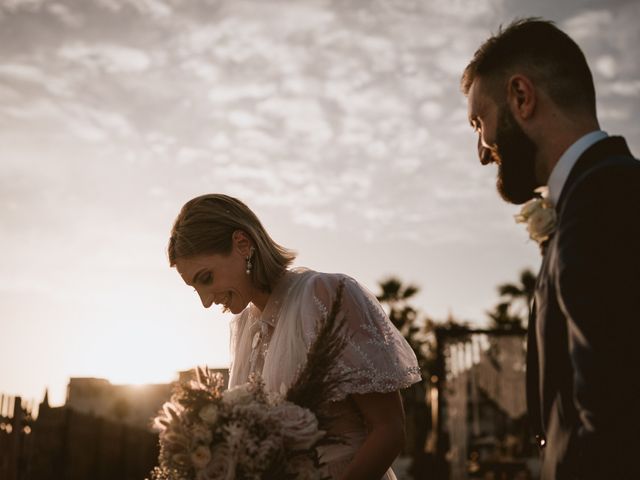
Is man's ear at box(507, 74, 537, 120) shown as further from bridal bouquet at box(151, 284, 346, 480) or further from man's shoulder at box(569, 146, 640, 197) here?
bridal bouquet at box(151, 284, 346, 480)

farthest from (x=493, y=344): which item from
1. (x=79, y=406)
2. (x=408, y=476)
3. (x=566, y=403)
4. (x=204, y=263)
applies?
(x=566, y=403)

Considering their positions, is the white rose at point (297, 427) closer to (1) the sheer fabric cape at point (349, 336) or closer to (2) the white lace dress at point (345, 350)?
(2) the white lace dress at point (345, 350)

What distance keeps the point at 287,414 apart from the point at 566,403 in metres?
0.79

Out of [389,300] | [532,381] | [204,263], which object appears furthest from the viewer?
[389,300]

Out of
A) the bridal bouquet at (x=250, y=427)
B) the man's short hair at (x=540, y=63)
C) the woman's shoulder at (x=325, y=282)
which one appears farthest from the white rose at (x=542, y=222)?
the woman's shoulder at (x=325, y=282)

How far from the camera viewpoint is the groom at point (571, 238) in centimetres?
136

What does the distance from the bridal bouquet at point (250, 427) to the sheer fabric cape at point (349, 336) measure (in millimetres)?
440

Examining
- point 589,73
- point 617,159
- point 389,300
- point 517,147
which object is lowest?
point 617,159

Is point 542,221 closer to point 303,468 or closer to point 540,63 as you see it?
point 540,63

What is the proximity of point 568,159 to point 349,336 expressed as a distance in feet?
3.96

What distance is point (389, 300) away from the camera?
29.7 m

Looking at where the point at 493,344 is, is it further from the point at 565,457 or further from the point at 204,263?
the point at 565,457

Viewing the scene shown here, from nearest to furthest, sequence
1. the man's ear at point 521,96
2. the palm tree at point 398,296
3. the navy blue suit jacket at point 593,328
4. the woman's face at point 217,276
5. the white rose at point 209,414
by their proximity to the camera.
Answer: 1. the navy blue suit jacket at point 593,328
2. the man's ear at point 521,96
3. the white rose at point 209,414
4. the woman's face at point 217,276
5. the palm tree at point 398,296

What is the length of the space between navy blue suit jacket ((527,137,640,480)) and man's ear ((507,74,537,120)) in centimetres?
24
